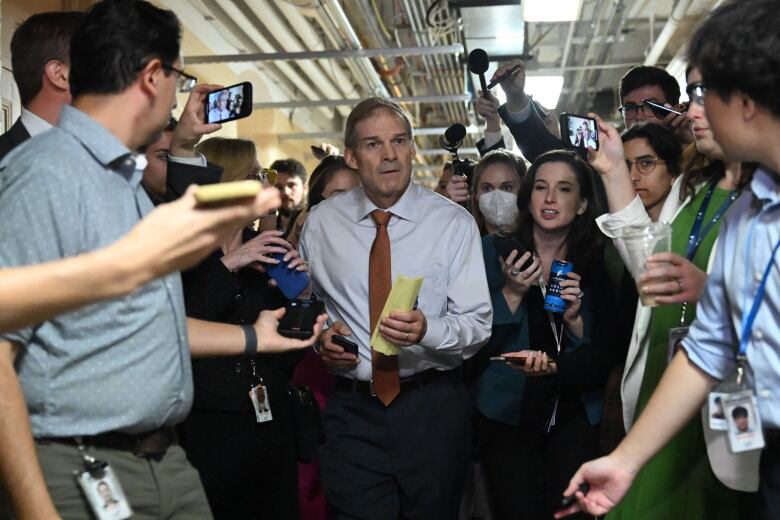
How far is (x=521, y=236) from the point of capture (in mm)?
3336

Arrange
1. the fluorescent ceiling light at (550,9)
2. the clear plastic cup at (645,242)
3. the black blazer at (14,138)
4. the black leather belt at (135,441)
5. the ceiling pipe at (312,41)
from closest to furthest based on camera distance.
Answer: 1. the black leather belt at (135,441)
2. the clear plastic cup at (645,242)
3. the black blazer at (14,138)
4. the fluorescent ceiling light at (550,9)
5. the ceiling pipe at (312,41)

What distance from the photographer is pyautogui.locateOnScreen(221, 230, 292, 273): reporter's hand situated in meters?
2.74

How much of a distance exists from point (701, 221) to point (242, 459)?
1512 millimetres

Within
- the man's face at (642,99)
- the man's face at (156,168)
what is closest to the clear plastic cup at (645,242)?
the man's face at (642,99)

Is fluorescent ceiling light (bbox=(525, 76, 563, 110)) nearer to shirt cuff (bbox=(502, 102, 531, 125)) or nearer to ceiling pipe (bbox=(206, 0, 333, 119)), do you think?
ceiling pipe (bbox=(206, 0, 333, 119))

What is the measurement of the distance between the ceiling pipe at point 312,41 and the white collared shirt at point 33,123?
4.09 m

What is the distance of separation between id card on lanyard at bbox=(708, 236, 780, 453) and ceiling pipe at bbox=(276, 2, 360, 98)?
535 cm

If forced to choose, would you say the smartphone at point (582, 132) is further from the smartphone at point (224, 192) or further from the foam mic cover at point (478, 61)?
A: the smartphone at point (224, 192)

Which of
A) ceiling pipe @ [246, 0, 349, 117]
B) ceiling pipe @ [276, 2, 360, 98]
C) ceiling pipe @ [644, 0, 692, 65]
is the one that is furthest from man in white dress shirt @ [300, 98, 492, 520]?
ceiling pipe @ [276, 2, 360, 98]

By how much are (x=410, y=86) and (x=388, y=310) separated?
6.69m

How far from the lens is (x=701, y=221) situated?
2307mm

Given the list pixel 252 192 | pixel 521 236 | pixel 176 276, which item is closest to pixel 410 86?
pixel 521 236

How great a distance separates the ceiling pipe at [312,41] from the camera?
6.56 m

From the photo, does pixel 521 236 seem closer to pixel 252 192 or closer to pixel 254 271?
pixel 254 271
